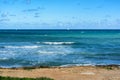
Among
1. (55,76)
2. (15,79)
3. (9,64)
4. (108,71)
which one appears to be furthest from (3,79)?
(9,64)

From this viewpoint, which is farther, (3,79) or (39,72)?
(39,72)

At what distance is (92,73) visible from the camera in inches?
840

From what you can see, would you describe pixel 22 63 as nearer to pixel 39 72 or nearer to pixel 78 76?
pixel 39 72

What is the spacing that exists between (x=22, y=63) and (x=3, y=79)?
13.3 meters

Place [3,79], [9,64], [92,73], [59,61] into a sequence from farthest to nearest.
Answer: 1. [59,61]
2. [9,64]
3. [92,73]
4. [3,79]

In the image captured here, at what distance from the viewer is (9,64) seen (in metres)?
28.6

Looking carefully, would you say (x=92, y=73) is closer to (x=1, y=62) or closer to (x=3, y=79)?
(x=3, y=79)

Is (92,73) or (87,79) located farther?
(92,73)

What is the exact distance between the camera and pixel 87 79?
18750 millimetres

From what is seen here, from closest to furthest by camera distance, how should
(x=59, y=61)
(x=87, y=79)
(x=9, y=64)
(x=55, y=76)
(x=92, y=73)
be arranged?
(x=87, y=79) < (x=55, y=76) < (x=92, y=73) < (x=9, y=64) < (x=59, y=61)

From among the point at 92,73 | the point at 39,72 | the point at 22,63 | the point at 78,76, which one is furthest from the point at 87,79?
the point at 22,63

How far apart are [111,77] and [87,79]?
163cm

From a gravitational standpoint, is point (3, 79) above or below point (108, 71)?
above

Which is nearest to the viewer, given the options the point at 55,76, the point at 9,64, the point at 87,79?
the point at 87,79
